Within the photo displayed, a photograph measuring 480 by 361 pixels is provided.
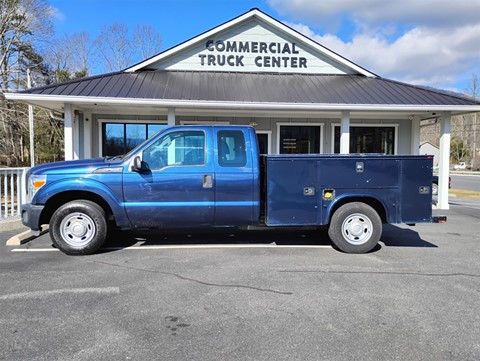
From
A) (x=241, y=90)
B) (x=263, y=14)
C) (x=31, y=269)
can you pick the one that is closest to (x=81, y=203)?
(x=31, y=269)

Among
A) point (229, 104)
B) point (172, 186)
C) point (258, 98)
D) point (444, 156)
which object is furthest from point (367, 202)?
point (444, 156)

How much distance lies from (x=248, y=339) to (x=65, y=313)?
75.8 inches

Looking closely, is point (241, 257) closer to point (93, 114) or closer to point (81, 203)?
point (81, 203)

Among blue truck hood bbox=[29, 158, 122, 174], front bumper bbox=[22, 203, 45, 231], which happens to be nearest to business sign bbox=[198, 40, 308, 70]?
blue truck hood bbox=[29, 158, 122, 174]

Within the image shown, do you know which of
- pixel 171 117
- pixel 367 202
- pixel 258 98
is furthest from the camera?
pixel 171 117

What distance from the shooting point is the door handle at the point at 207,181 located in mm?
6133

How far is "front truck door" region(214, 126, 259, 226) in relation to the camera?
6180 millimetres

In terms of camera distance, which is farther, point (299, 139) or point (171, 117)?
point (299, 139)

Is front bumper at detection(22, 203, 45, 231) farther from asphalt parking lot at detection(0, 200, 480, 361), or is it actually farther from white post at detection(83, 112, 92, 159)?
white post at detection(83, 112, 92, 159)

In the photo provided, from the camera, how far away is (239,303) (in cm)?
421

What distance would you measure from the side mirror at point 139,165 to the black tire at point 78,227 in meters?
0.89

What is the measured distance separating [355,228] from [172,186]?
122 inches

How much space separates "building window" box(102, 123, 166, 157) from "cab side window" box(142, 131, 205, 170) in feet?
25.6

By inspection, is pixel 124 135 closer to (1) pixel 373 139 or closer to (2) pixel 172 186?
(2) pixel 172 186
